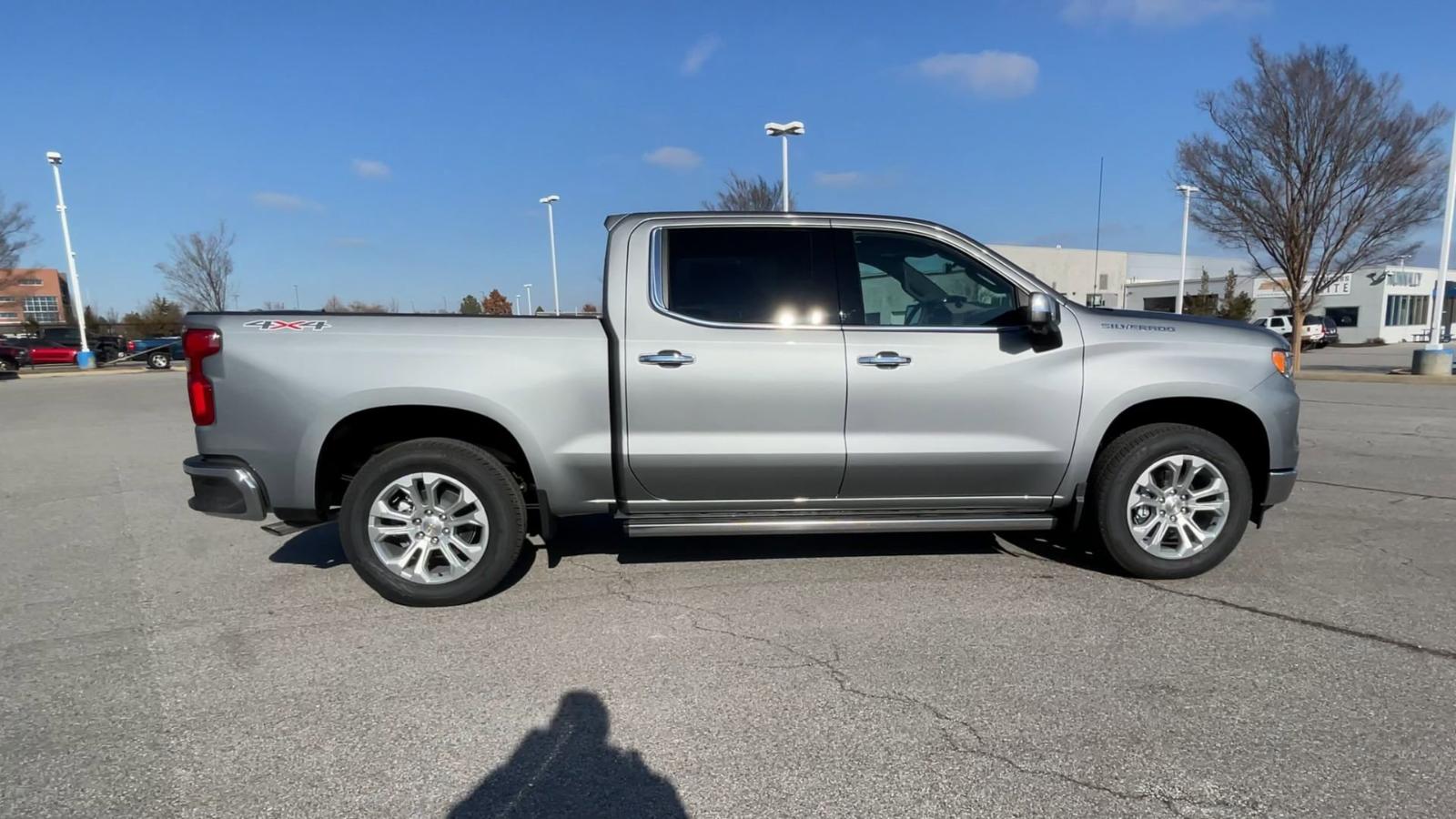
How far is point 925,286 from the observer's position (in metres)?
4.35

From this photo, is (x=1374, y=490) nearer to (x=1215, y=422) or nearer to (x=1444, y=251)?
(x=1215, y=422)

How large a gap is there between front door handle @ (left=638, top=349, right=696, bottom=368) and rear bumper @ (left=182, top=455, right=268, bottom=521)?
78.4 inches

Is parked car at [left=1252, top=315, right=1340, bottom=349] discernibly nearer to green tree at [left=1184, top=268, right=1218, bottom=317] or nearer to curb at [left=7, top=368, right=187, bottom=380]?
green tree at [left=1184, top=268, right=1218, bottom=317]

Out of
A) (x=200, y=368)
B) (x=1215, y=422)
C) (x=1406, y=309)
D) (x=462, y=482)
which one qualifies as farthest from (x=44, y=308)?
(x=1406, y=309)

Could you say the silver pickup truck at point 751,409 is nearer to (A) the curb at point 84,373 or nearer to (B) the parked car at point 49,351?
(A) the curb at point 84,373

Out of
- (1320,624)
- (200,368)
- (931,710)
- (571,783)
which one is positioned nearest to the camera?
(571,783)

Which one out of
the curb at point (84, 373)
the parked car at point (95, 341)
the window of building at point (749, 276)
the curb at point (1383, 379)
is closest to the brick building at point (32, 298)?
the parked car at point (95, 341)

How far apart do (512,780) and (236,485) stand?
2298mm

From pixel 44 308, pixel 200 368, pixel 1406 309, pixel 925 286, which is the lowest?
pixel 1406 309

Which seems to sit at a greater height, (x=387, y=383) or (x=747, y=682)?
(x=387, y=383)

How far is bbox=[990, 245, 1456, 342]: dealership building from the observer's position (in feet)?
144

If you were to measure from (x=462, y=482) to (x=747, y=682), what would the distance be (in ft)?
5.81

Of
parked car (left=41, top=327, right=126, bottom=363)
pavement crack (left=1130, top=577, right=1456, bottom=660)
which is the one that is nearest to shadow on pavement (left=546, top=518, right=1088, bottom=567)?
pavement crack (left=1130, top=577, right=1456, bottom=660)

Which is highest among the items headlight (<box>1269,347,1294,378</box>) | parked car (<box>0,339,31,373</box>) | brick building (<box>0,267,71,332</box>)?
brick building (<box>0,267,71,332</box>)
